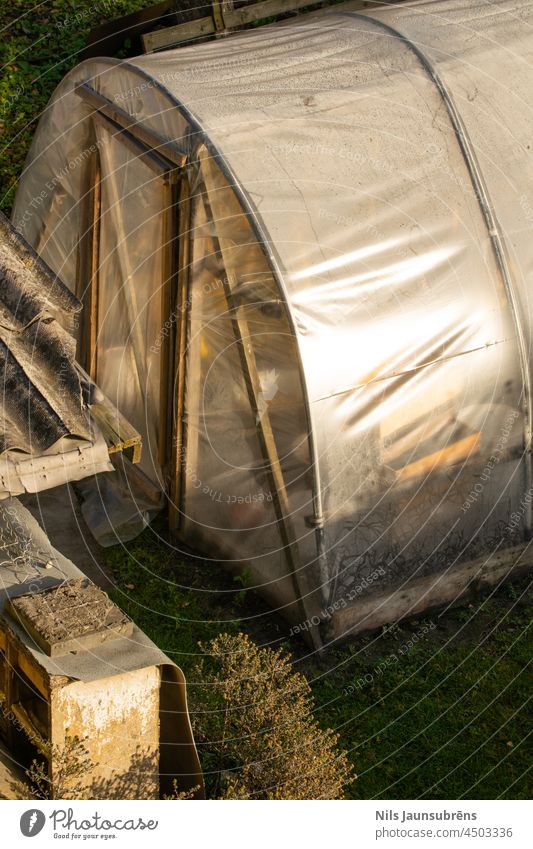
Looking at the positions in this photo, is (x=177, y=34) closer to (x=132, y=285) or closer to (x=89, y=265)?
(x=89, y=265)

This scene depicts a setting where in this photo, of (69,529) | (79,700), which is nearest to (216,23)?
(69,529)

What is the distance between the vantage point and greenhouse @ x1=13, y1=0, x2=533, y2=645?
297 inches

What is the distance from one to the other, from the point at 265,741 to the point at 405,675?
1646 mm

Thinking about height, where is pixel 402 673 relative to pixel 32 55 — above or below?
below

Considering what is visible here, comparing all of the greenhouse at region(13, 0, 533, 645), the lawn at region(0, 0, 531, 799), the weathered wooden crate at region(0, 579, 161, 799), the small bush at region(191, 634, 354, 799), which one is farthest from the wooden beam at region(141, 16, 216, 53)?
the weathered wooden crate at region(0, 579, 161, 799)

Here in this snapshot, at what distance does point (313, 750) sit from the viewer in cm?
615

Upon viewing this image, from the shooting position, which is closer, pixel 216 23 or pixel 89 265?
pixel 89 265

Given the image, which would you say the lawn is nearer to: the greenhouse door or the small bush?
the small bush

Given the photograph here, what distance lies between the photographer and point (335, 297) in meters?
7.50

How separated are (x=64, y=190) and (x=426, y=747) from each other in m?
5.38

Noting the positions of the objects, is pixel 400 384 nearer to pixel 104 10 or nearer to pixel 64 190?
pixel 64 190

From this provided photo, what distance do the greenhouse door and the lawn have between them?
0.98 m

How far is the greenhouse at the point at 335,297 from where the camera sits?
755 cm

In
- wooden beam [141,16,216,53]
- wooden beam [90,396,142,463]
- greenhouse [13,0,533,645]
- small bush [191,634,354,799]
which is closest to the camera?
wooden beam [90,396,142,463]
